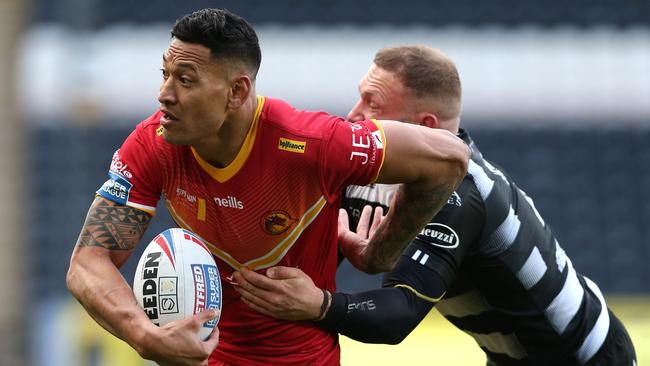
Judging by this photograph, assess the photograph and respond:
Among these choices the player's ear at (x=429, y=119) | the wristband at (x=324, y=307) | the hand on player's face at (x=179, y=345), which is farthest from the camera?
Result: the player's ear at (x=429, y=119)

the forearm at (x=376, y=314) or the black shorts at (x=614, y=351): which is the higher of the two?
the forearm at (x=376, y=314)

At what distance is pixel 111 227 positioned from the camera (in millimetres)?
3381

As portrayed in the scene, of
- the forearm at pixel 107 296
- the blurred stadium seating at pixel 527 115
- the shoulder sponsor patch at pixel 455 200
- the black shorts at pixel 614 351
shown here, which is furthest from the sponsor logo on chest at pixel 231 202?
the blurred stadium seating at pixel 527 115

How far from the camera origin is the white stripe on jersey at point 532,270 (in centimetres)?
411

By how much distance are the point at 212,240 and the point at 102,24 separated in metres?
7.70

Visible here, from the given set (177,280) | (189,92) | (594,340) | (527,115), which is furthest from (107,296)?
(527,115)

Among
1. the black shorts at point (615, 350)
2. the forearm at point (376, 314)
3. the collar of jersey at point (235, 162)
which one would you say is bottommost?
the black shorts at point (615, 350)

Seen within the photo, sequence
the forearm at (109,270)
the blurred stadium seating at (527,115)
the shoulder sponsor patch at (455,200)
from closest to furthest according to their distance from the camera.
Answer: the forearm at (109,270) → the shoulder sponsor patch at (455,200) → the blurred stadium seating at (527,115)

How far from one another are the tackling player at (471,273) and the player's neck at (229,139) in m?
0.40

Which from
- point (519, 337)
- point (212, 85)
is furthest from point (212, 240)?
point (519, 337)

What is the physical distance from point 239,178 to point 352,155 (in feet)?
1.23

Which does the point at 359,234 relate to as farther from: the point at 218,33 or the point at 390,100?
the point at 218,33

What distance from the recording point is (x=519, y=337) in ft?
14.0

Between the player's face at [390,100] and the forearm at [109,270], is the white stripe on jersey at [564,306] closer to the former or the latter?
the player's face at [390,100]
